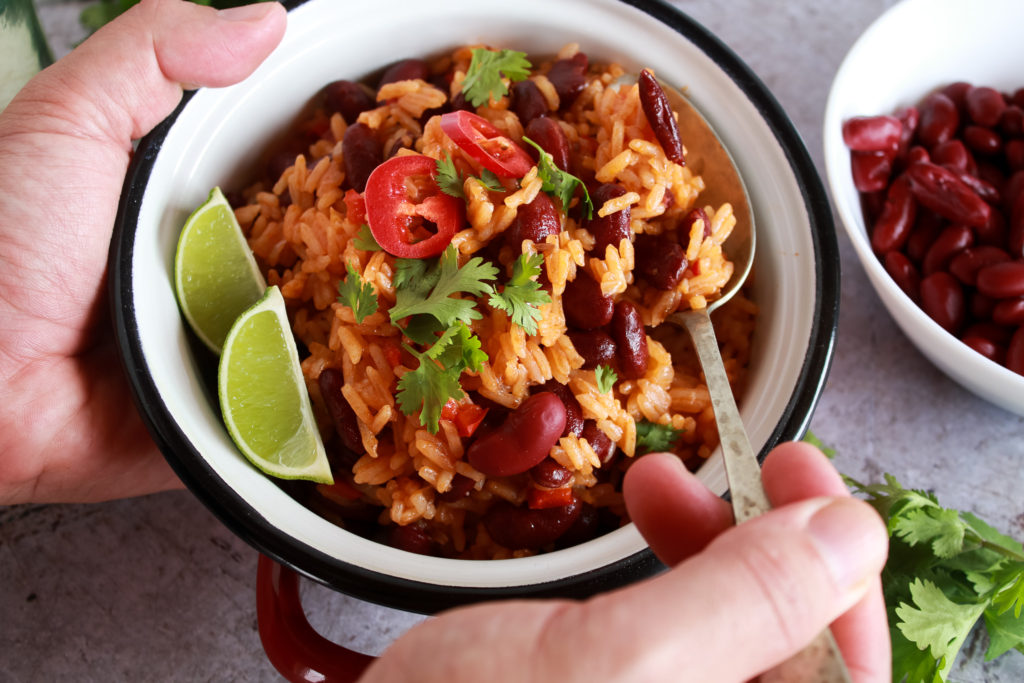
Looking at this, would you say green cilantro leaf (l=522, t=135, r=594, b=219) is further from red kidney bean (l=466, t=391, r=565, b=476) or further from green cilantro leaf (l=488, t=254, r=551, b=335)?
red kidney bean (l=466, t=391, r=565, b=476)

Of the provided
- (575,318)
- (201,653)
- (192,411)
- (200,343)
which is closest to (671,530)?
(575,318)

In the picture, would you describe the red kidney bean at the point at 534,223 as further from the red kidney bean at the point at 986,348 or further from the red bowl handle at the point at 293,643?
the red kidney bean at the point at 986,348

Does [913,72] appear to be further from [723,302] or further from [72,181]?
[72,181]

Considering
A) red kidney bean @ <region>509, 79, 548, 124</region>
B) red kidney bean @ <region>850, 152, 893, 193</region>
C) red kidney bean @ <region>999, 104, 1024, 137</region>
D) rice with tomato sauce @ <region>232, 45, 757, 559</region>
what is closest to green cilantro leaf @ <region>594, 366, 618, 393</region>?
rice with tomato sauce @ <region>232, 45, 757, 559</region>

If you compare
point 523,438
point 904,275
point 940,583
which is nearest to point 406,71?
point 523,438

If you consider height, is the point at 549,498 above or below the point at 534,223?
below

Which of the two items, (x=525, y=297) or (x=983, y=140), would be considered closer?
(x=525, y=297)
